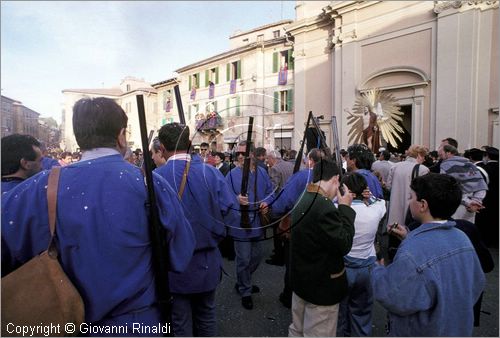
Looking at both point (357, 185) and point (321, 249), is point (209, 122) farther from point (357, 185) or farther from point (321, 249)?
point (357, 185)

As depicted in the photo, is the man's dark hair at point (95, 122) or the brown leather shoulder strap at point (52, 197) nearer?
the brown leather shoulder strap at point (52, 197)

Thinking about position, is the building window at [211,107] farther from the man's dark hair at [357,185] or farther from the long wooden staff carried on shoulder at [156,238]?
the man's dark hair at [357,185]

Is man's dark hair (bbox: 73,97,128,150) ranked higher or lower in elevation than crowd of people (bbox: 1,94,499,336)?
higher

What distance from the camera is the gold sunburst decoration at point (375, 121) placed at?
12.0 metres

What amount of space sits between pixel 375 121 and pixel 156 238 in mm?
12174

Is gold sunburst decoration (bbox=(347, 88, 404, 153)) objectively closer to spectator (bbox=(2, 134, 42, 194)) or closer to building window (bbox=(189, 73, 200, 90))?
building window (bbox=(189, 73, 200, 90))

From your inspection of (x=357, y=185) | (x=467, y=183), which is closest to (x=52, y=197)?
(x=357, y=185)

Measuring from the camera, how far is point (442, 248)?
1688mm

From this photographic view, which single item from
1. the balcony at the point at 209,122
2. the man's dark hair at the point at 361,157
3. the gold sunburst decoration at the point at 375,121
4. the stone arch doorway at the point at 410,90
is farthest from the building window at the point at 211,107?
the stone arch doorway at the point at 410,90

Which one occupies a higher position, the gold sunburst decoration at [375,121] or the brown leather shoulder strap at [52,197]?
the gold sunburst decoration at [375,121]

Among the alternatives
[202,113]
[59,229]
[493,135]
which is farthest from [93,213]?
[493,135]

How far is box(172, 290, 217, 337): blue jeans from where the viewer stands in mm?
2465

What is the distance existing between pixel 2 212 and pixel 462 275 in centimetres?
221

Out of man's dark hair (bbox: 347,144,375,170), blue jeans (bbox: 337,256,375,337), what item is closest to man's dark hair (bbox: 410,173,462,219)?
blue jeans (bbox: 337,256,375,337)
